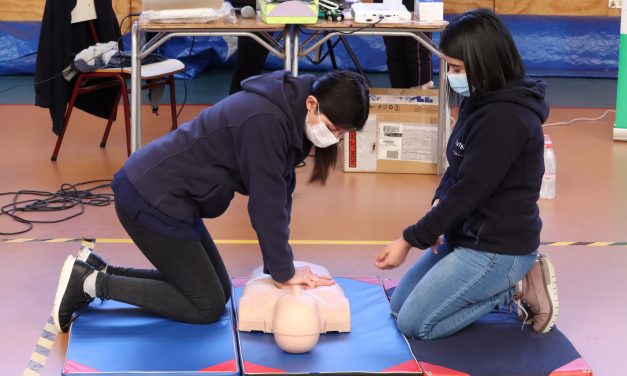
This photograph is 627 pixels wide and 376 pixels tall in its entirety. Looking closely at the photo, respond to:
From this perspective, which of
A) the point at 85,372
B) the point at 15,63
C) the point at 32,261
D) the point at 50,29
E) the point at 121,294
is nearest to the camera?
the point at 85,372

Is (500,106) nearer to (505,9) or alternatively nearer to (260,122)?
(260,122)

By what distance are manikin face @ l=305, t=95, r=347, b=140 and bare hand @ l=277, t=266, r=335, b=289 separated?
466 millimetres

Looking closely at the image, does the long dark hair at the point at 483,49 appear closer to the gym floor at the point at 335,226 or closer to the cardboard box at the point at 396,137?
the gym floor at the point at 335,226

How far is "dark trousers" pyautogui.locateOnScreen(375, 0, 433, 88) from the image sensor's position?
545 cm

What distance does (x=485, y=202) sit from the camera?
9.05 feet

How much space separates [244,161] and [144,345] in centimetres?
60

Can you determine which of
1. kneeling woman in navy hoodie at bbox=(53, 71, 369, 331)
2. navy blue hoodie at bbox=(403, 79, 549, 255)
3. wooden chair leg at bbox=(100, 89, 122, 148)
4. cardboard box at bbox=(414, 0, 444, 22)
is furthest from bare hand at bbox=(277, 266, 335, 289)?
wooden chair leg at bbox=(100, 89, 122, 148)

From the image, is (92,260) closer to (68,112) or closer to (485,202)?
(485,202)

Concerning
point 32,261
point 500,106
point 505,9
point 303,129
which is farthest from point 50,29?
point 505,9

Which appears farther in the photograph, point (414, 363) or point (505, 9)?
point (505, 9)

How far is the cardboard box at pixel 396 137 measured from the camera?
4965mm

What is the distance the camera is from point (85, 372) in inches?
101

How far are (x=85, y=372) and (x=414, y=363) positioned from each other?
0.89 m

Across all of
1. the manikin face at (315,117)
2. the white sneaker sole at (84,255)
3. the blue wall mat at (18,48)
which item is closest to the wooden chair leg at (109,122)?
the blue wall mat at (18,48)
